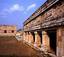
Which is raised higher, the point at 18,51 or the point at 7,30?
the point at 7,30

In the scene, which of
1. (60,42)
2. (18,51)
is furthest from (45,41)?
(60,42)

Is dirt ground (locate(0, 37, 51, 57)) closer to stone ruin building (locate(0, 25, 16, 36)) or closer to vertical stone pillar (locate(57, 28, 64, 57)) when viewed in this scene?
vertical stone pillar (locate(57, 28, 64, 57))

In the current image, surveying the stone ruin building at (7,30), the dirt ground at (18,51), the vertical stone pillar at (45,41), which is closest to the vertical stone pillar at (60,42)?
the dirt ground at (18,51)

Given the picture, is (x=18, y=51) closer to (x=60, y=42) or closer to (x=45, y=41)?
(x=45, y=41)

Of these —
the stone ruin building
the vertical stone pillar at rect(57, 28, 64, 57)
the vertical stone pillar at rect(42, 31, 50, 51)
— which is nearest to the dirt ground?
the vertical stone pillar at rect(42, 31, 50, 51)

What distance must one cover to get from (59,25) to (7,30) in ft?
113

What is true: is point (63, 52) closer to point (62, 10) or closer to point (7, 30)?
point (62, 10)

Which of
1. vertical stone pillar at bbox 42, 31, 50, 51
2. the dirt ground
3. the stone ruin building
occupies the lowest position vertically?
the dirt ground

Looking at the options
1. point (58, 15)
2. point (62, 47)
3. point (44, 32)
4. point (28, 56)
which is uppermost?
point (58, 15)

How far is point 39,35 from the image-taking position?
53.0 feet

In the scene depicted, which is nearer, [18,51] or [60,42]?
[60,42]

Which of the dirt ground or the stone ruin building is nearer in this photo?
the dirt ground

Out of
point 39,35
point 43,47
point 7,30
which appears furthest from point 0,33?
point 43,47

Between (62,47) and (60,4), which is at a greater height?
(60,4)
